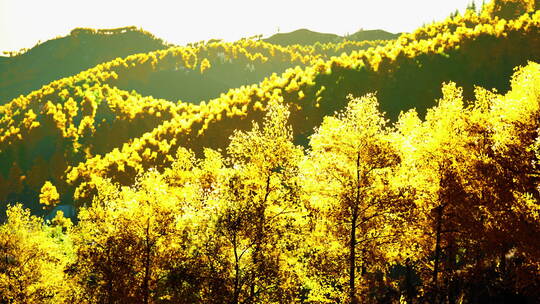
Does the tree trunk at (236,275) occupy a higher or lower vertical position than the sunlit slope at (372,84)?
lower

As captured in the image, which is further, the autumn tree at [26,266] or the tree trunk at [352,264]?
the autumn tree at [26,266]

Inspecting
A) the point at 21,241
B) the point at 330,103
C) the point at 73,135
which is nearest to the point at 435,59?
the point at 330,103

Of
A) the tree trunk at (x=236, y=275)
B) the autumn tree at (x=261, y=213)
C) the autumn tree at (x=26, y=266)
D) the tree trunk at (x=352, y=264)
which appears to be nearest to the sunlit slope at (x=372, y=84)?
the autumn tree at (x=26, y=266)

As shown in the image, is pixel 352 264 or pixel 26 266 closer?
pixel 352 264

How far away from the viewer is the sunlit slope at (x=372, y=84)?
97188 mm

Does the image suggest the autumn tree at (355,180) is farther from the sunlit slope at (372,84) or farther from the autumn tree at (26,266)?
the sunlit slope at (372,84)

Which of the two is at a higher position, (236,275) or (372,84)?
(372,84)

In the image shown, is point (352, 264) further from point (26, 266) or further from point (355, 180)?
point (26, 266)

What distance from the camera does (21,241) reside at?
128 ft

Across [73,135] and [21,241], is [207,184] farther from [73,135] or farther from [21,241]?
[73,135]

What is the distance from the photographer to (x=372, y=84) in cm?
11100

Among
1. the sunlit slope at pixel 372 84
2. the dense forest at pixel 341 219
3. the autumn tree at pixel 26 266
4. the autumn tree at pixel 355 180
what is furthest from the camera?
the sunlit slope at pixel 372 84

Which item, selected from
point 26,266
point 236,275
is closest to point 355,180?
point 236,275

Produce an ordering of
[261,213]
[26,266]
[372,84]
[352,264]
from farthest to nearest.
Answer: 1. [372,84]
2. [26,266]
3. [261,213]
4. [352,264]
